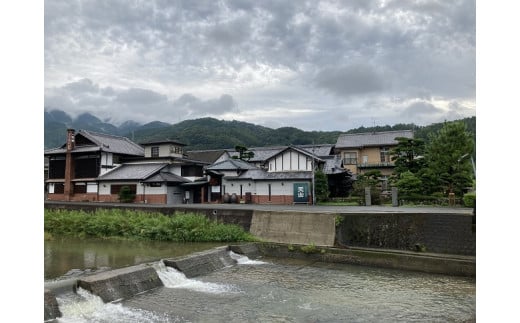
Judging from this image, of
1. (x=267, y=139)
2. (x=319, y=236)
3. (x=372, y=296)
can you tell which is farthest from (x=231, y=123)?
(x=372, y=296)

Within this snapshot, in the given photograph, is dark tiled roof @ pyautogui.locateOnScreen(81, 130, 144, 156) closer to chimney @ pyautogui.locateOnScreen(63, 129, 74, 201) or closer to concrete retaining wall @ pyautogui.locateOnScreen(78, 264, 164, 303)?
chimney @ pyautogui.locateOnScreen(63, 129, 74, 201)

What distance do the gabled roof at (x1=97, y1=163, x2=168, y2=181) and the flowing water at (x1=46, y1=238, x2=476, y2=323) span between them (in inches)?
844

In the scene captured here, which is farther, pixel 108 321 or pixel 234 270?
pixel 234 270

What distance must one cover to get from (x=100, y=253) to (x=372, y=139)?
117 feet

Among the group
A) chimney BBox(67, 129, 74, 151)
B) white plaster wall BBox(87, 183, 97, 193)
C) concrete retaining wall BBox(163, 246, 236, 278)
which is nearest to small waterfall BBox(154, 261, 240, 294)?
concrete retaining wall BBox(163, 246, 236, 278)

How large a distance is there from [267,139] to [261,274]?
233 ft

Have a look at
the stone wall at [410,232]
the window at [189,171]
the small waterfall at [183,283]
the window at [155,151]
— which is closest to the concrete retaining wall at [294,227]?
the stone wall at [410,232]

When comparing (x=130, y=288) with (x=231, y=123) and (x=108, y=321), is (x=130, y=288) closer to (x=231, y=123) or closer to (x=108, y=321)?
(x=108, y=321)

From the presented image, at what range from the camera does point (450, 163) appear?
2619 centimetres

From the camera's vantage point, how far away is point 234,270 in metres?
14.9

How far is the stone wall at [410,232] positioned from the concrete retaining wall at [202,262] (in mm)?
5319

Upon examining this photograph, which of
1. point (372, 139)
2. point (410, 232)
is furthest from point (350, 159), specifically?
point (410, 232)

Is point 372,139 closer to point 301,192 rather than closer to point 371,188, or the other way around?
point 371,188

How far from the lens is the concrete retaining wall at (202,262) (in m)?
13.6
